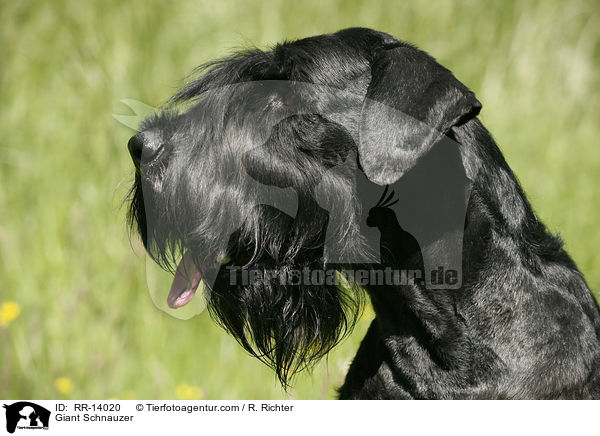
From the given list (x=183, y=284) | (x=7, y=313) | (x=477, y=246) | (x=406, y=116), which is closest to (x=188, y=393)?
(x=7, y=313)

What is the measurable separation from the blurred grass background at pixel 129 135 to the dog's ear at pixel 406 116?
127cm

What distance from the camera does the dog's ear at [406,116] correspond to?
1654 mm

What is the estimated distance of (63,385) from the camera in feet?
9.70

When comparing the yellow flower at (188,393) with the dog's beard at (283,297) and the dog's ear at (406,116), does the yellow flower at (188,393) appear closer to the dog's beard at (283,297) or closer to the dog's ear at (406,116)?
the dog's beard at (283,297)

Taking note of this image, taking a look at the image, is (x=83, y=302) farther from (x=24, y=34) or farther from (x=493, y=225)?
(x=493, y=225)

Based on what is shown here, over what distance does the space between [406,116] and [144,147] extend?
0.69 m

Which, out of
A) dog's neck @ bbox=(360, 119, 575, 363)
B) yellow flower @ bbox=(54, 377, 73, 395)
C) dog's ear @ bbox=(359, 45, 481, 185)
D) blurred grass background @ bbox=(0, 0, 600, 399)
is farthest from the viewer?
blurred grass background @ bbox=(0, 0, 600, 399)

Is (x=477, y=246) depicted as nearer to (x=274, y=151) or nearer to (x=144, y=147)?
(x=274, y=151)

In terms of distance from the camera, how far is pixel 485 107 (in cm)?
419

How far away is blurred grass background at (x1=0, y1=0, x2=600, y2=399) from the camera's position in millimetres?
3158
